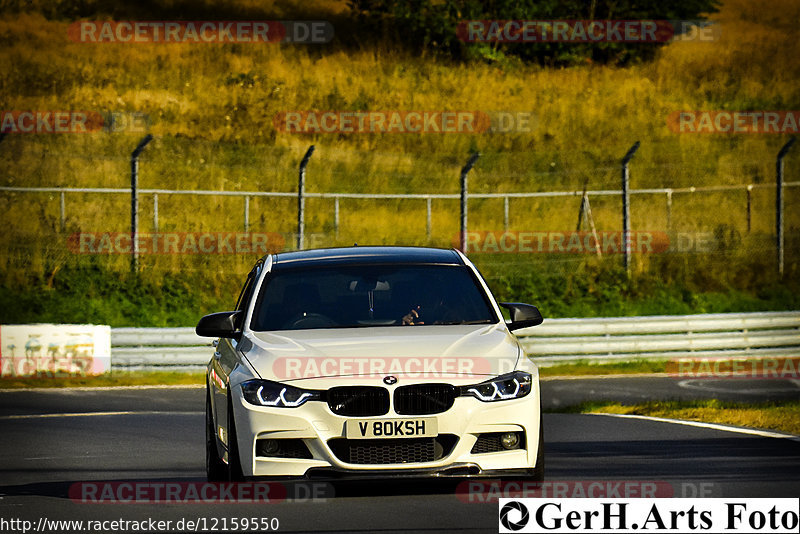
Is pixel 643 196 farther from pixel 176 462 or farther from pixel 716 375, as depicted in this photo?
pixel 176 462

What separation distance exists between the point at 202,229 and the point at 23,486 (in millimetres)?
21345

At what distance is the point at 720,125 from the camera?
4197 centimetres

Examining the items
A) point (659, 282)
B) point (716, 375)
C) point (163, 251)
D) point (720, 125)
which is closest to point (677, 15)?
point (720, 125)

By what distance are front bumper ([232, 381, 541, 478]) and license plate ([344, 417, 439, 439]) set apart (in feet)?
0.10

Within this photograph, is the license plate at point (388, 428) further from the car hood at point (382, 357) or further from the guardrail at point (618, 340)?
the guardrail at point (618, 340)

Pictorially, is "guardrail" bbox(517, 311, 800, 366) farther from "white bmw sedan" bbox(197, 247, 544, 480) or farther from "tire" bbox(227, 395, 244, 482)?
"tire" bbox(227, 395, 244, 482)

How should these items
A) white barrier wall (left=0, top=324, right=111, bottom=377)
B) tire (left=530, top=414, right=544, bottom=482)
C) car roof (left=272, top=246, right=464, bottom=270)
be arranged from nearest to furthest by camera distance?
tire (left=530, top=414, right=544, bottom=482), car roof (left=272, top=246, right=464, bottom=270), white barrier wall (left=0, top=324, right=111, bottom=377)

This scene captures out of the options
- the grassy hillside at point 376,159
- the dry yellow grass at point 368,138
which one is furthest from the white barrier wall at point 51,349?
the dry yellow grass at point 368,138

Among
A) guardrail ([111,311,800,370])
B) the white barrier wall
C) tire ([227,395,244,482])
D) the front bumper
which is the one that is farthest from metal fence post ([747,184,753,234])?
tire ([227,395,244,482])

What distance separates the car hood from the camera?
10.0 metres

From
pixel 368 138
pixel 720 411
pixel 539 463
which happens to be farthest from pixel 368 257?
pixel 368 138

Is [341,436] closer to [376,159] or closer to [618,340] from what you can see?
[618,340]

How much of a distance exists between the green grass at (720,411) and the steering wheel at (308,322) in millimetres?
5687

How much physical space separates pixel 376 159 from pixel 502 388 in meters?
28.6
